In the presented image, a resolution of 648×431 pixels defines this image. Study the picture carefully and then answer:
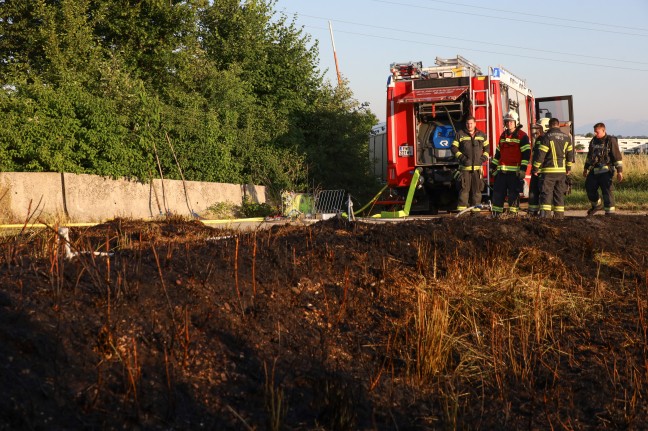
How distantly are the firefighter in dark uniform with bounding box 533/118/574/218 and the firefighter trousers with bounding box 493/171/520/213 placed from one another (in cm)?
87

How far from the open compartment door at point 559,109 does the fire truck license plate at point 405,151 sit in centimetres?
330

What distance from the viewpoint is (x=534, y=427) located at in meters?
4.11

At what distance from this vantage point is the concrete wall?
15.7 meters

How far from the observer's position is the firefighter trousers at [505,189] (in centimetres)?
1459

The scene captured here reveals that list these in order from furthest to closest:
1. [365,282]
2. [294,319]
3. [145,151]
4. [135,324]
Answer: [145,151] → [365,282] → [294,319] → [135,324]

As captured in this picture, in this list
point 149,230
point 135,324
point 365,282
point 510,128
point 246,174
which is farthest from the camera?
point 246,174

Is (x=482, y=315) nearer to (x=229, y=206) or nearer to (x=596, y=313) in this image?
(x=596, y=313)

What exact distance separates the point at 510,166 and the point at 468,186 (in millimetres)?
847

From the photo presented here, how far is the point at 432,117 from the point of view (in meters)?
17.6

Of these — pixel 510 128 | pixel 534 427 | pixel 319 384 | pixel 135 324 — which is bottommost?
pixel 534 427

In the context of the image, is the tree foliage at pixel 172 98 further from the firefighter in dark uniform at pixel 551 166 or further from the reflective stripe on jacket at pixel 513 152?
the firefighter in dark uniform at pixel 551 166

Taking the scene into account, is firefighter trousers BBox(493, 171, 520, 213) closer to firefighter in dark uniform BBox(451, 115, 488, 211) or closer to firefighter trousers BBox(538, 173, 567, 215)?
firefighter in dark uniform BBox(451, 115, 488, 211)

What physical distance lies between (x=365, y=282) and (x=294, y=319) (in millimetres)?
1216

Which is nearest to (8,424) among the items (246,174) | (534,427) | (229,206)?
(534,427)
